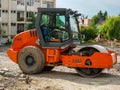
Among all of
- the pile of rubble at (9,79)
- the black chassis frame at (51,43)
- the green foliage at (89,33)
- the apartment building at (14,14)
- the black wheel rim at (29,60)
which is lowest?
the green foliage at (89,33)

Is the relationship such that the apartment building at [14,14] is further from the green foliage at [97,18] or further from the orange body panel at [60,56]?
the green foliage at [97,18]

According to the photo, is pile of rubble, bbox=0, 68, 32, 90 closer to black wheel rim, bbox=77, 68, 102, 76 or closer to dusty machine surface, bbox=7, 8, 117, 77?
dusty machine surface, bbox=7, 8, 117, 77

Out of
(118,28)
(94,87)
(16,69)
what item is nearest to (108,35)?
(118,28)

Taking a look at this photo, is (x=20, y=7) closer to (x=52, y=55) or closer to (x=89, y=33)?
(x=89, y=33)

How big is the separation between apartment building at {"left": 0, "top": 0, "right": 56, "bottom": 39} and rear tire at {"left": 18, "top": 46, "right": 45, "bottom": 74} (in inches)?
1722

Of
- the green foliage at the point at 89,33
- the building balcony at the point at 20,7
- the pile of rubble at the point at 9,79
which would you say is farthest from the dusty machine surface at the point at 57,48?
the green foliage at the point at 89,33

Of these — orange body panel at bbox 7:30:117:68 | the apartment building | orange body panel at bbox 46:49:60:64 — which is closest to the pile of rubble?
orange body panel at bbox 7:30:117:68

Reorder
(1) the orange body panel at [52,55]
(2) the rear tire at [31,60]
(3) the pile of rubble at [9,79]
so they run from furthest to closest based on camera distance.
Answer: (2) the rear tire at [31,60] < (1) the orange body panel at [52,55] < (3) the pile of rubble at [9,79]

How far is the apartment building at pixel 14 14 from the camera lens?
62.8 m

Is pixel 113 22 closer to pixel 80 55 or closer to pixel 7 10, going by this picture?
pixel 7 10

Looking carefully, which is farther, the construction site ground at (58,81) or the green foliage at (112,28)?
the green foliage at (112,28)

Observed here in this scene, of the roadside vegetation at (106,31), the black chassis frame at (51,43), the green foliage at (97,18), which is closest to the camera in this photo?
the black chassis frame at (51,43)

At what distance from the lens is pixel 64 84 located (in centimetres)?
1496

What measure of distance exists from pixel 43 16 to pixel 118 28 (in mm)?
52878
